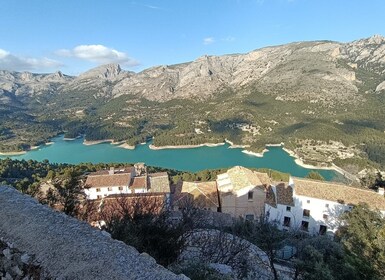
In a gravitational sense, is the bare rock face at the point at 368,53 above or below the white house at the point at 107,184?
above

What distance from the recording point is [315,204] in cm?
2128

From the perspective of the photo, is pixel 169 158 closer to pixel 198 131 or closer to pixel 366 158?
pixel 198 131

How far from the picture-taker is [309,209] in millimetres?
21484

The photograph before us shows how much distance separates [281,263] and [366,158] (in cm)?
5825

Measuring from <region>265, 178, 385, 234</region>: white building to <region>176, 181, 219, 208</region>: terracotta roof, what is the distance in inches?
178

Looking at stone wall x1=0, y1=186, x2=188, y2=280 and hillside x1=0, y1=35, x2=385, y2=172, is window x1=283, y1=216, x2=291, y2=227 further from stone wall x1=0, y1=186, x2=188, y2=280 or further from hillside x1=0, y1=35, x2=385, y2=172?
hillside x1=0, y1=35, x2=385, y2=172

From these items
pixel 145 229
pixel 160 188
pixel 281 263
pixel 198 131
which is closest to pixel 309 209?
pixel 281 263

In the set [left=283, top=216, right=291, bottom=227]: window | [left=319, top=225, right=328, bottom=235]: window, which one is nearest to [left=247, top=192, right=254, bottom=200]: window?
[left=283, top=216, right=291, bottom=227]: window

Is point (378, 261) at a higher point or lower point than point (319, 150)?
higher

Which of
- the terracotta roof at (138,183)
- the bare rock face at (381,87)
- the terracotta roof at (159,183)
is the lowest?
the terracotta roof at (138,183)

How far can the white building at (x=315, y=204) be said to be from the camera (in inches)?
814

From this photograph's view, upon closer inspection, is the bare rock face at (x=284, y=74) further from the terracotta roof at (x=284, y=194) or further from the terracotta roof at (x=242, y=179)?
the terracotta roof at (x=284, y=194)

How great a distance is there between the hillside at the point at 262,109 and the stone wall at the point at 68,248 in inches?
2222

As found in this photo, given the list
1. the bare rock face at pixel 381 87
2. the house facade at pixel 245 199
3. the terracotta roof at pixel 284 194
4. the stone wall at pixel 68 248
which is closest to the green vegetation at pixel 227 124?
the bare rock face at pixel 381 87
